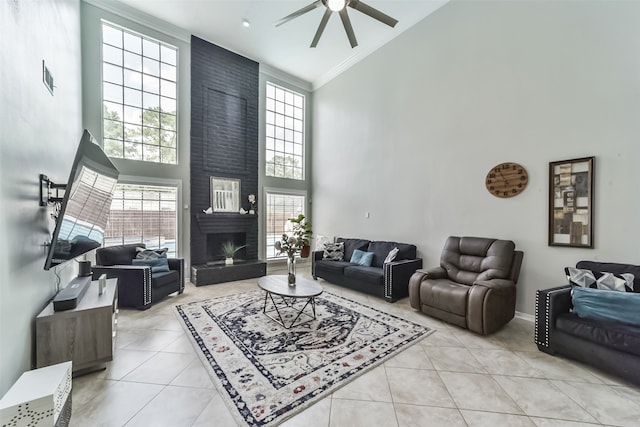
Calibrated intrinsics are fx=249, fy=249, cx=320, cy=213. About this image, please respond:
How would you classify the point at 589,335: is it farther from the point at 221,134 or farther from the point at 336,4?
the point at 221,134

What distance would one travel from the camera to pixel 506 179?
3418 mm

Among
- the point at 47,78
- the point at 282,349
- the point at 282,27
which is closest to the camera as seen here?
the point at 47,78

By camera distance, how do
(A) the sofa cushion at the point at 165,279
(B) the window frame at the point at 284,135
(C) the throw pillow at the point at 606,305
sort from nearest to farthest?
1. (C) the throw pillow at the point at 606,305
2. (A) the sofa cushion at the point at 165,279
3. (B) the window frame at the point at 284,135

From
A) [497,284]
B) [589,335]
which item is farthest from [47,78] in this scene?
[589,335]

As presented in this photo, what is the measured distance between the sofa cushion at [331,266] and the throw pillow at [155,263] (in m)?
2.66

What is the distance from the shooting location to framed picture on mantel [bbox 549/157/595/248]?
9.13ft

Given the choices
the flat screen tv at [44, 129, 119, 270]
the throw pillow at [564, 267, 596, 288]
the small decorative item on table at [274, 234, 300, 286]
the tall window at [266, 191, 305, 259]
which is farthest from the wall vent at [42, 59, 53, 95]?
the throw pillow at [564, 267, 596, 288]

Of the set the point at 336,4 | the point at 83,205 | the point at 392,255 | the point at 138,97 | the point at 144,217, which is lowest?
the point at 392,255

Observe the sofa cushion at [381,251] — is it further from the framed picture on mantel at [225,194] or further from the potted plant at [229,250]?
the framed picture on mantel at [225,194]

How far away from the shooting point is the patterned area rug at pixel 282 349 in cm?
181

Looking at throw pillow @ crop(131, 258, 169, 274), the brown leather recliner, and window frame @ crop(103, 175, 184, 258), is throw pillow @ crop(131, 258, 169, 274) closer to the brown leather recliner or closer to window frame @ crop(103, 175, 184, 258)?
window frame @ crop(103, 175, 184, 258)

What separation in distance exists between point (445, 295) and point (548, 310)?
0.93m

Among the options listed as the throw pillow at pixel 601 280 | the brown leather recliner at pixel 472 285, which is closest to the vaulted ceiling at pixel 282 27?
the brown leather recliner at pixel 472 285

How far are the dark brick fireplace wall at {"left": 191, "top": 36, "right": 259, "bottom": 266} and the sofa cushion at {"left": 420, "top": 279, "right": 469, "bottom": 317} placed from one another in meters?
3.99
